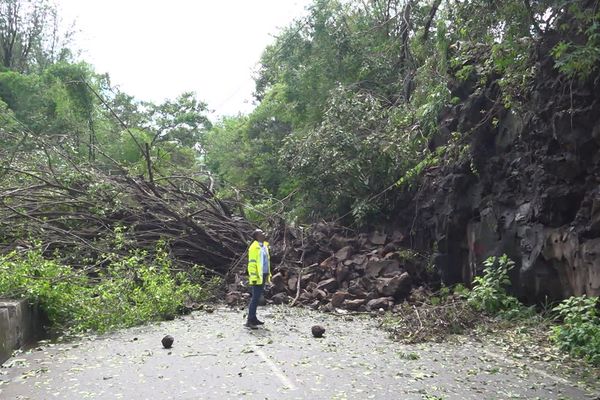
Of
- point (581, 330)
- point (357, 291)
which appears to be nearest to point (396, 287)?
point (357, 291)

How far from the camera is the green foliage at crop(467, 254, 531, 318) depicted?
11.2 m

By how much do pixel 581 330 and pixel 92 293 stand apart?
26.7 feet

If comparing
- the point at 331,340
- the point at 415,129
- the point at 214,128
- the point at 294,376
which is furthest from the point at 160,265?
the point at 214,128

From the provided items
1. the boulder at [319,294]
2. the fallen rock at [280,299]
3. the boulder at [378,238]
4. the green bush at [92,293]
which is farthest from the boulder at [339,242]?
the green bush at [92,293]

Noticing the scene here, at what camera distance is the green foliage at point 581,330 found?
8070 millimetres

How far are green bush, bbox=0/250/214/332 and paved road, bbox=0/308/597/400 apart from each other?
0.63 meters

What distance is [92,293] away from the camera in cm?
1128

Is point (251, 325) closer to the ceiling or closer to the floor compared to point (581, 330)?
closer to the floor

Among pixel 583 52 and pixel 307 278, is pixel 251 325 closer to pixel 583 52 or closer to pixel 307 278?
pixel 307 278

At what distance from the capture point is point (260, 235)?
11500mm

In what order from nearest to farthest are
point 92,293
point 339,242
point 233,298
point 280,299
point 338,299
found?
point 92,293, point 338,299, point 233,298, point 280,299, point 339,242

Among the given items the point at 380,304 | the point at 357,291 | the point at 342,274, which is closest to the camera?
the point at 380,304

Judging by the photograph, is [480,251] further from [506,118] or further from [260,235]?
[260,235]

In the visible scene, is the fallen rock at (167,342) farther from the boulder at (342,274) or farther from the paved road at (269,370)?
the boulder at (342,274)
